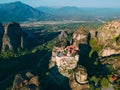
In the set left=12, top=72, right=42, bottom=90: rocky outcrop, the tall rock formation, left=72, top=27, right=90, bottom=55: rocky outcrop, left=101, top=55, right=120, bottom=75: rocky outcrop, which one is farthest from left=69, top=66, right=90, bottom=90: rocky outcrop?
left=72, top=27, right=90, bottom=55: rocky outcrop

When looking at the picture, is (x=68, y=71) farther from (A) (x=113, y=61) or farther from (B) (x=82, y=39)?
(B) (x=82, y=39)

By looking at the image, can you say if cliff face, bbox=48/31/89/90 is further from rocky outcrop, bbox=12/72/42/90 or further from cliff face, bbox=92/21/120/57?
cliff face, bbox=92/21/120/57

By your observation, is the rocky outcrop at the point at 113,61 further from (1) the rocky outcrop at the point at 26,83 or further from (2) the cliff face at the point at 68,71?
(1) the rocky outcrop at the point at 26,83

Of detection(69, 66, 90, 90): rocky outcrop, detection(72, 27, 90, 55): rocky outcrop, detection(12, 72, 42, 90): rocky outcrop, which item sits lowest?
detection(69, 66, 90, 90): rocky outcrop

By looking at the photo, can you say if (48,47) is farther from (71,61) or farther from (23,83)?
(23,83)

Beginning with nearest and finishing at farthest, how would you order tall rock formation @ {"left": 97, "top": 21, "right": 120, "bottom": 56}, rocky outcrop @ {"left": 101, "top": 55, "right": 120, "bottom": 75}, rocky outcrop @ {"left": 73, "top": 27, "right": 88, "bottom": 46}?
rocky outcrop @ {"left": 101, "top": 55, "right": 120, "bottom": 75} → tall rock formation @ {"left": 97, "top": 21, "right": 120, "bottom": 56} → rocky outcrop @ {"left": 73, "top": 27, "right": 88, "bottom": 46}
